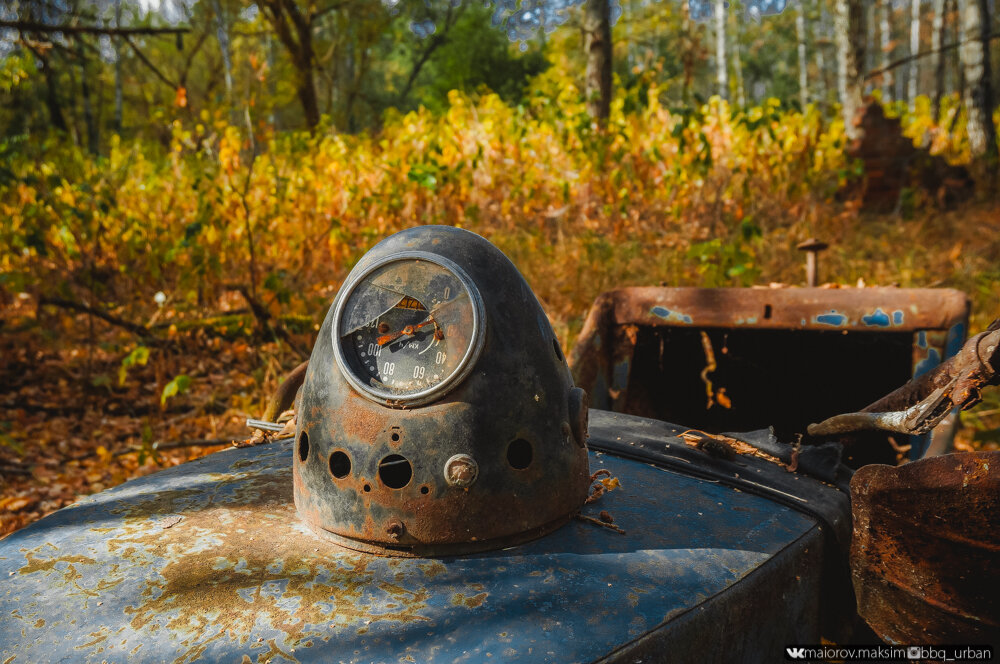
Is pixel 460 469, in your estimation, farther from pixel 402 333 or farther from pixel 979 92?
pixel 979 92

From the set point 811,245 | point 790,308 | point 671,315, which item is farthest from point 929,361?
point 671,315

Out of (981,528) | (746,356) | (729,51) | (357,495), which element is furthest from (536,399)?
(729,51)

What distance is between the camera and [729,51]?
3475cm

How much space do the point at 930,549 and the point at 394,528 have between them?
1.22m

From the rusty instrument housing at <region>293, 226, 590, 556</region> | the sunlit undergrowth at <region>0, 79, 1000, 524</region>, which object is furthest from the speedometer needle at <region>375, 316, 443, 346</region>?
the sunlit undergrowth at <region>0, 79, 1000, 524</region>

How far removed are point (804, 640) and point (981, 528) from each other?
0.49 metres

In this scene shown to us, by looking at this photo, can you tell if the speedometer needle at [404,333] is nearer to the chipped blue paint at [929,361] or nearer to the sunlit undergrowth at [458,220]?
the chipped blue paint at [929,361]

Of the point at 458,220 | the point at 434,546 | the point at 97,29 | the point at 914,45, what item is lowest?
the point at 434,546

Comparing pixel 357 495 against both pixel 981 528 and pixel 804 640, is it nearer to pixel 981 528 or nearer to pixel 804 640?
pixel 804 640

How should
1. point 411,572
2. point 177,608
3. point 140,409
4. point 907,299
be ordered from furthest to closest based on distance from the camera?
1. point 140,409
2. point 907,299
3. point 411,572
4. point 177,608

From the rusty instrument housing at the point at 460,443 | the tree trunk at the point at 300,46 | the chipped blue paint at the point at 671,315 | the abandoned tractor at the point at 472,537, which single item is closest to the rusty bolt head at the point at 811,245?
the chipped blue paint at the point at 671,315

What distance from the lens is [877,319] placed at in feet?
9.64

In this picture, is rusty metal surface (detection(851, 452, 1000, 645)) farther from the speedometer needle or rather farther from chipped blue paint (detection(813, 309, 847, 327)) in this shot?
chipped blue paint (detection(813, 309, 847, 327))

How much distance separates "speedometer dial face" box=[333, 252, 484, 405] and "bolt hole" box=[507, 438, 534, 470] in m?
0.22
